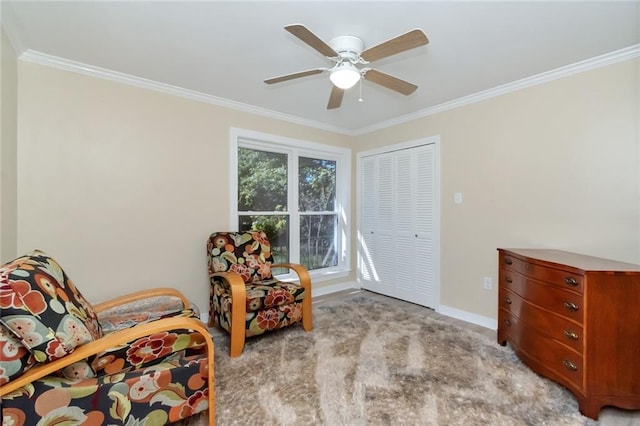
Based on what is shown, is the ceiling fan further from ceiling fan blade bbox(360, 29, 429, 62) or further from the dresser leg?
the dresser leg

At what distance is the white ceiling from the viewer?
1.72m

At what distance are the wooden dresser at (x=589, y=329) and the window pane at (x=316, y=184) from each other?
2.70m

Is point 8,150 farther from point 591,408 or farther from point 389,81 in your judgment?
point 591,408

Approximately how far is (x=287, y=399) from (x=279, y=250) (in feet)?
7.02

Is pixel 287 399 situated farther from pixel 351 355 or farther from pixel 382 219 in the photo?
pixel 382 219

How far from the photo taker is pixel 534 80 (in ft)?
8.45

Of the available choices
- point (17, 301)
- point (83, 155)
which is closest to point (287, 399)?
point (17, 301)

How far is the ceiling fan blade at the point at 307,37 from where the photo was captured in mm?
1436

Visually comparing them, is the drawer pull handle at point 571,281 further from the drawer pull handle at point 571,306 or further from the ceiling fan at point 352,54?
the ceiling fan at point 352,54

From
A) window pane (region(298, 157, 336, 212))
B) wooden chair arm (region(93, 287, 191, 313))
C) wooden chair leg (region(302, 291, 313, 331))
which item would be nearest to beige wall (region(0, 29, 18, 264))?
wooden chair arm (region(93, 287, 191, 313))

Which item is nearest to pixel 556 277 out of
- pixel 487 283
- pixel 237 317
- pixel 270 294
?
pixel 487 283

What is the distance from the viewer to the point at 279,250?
3.80m

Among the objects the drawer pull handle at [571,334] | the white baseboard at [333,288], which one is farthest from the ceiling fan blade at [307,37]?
the white baseboard at [333,288]

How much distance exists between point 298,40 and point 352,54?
42 cm
